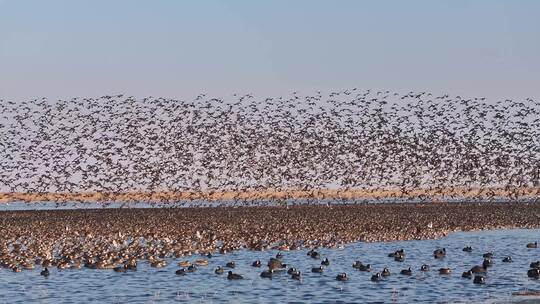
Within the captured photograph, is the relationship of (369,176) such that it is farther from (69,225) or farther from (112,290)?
(112,290)

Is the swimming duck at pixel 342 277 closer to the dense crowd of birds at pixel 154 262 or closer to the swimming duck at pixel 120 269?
the dense crowd of birds at pixel 154 262

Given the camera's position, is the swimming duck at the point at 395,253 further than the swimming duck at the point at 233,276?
Yes

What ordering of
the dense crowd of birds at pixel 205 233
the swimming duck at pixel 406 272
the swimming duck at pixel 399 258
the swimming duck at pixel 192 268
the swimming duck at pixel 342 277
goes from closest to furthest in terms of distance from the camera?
1. the swimming duck at pixel 342 277
2. the swimming duck at pixel 406 272
3. the swimming duck at pixel 192 268
4. the dense crowd of birds at pixel 205 233
5. the swimming duck at pixel 399 258

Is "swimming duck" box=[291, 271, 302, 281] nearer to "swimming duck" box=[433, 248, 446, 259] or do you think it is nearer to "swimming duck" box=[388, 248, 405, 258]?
"swimming duck" box=[388, 248, 405, 258]

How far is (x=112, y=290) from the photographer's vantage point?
38688 millimetres

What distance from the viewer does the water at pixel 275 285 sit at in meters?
36.6

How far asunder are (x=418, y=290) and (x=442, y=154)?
82.4m

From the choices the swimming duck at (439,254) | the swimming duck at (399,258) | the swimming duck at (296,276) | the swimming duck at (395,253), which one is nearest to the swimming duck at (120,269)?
the swimming duck at (296,276)

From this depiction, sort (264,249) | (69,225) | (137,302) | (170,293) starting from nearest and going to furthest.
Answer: (137,302), (170,293), (264,249), (69,225)

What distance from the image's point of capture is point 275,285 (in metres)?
40.3

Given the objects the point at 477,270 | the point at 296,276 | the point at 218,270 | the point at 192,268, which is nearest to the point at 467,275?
the point at 477,270

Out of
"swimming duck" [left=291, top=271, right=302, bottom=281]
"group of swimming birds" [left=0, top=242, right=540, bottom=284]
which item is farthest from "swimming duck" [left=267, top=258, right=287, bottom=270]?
"swimming duck" [left=291, top=271, right=302, bottom=281]

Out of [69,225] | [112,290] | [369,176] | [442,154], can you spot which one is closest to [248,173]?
[369,176]

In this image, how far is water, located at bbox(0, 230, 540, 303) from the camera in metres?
36.6
